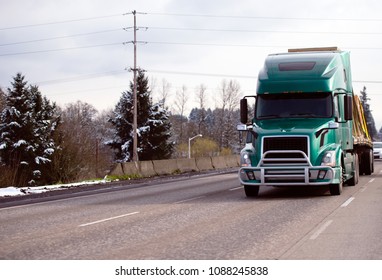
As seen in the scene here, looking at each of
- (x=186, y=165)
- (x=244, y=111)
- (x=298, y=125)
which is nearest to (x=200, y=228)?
(x=298, y=125)

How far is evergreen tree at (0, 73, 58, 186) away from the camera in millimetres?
50734

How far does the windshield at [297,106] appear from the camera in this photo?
16.8 metres

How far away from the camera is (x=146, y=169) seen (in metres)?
34.1

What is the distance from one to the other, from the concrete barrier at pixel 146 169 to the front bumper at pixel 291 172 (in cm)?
1777

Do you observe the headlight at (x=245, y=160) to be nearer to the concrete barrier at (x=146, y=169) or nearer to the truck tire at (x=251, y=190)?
the truck tire at (x=251, y=190)

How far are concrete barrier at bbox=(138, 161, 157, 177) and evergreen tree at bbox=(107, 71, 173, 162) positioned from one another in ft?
98.1

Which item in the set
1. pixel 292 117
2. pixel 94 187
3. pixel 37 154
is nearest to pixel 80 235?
pixel 292 117

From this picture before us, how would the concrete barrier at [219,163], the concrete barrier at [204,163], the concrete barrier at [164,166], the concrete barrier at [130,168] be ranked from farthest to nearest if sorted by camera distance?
the concrete barrier at [219,163] < the concrete barrier at [204,163] < the concrete barrier at [164,166] < the concrete barrier at [130,168]

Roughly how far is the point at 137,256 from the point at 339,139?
34.1ft

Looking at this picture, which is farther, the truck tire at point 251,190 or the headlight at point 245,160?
the truck tire at point 251,190

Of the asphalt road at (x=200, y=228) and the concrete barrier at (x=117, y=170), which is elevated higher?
the concrete barrier at (x=117, y=170)

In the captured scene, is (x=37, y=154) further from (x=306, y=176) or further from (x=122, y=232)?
(x=122, y=232)

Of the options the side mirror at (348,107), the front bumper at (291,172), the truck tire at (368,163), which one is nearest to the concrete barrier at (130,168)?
the truck tire at (368,163)

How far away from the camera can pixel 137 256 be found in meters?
7.99
